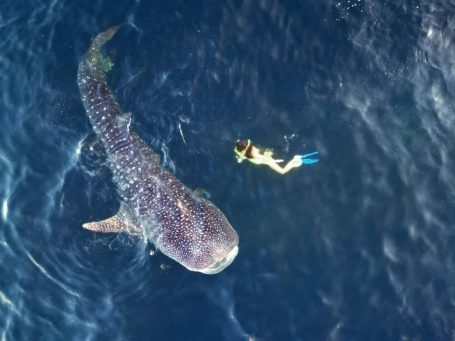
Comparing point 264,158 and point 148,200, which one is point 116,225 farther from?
point 264,158

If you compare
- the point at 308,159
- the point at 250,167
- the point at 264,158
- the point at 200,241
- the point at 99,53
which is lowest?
the point at 200,241

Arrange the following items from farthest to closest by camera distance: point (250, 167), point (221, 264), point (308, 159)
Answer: point (250, 167) < point (308, 159) < point (221, 264)

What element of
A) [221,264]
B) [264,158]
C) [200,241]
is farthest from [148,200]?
[264,158]

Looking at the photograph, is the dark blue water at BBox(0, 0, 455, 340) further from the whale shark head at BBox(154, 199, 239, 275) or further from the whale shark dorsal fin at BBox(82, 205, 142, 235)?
the whale shark head at BBox(154, 199, 239, 275)

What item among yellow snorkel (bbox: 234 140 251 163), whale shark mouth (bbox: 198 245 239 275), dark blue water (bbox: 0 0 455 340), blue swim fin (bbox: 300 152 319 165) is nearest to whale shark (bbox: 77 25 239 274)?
whale shark mouth (bbox: 198 245 239 275)

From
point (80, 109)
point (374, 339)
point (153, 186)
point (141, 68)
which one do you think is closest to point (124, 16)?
point (141, 68)

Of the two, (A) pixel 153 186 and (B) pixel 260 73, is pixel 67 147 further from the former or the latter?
(B) pixel 260 73
